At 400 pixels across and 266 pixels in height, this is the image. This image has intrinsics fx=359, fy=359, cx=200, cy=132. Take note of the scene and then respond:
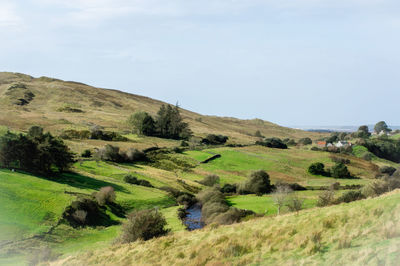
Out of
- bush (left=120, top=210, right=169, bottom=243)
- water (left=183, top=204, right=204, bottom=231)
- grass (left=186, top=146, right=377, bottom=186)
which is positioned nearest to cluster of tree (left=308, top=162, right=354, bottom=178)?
grass (left=186, top=146, right=377, bottom=186)

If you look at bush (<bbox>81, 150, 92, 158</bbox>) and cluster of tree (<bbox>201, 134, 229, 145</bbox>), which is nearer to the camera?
bush (<bbox>81, 150, 92, 158</bbox>)

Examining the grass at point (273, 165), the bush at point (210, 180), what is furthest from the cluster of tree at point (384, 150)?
the bush at point (210, 180)

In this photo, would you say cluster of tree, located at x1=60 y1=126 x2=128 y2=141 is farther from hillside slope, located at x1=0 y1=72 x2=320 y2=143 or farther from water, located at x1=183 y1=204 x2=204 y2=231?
water, located at x1=183 y1=204 x2=204 y2=231

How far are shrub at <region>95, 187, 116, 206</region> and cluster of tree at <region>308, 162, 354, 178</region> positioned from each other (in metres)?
56.8

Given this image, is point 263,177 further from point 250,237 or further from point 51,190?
point 250,237

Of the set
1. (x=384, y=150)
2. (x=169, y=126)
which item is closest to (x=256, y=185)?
(x=169, y=126)

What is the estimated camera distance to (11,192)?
39.4m

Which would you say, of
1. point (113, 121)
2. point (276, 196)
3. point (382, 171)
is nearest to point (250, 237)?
point (276, 196)

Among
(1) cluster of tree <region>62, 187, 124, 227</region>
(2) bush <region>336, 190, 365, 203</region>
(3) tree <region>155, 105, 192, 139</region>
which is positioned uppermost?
(3) tree <region>155, 105, 192, 139</region>

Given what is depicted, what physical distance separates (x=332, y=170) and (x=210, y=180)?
1279 inches

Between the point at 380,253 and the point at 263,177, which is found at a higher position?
the point at 380,253

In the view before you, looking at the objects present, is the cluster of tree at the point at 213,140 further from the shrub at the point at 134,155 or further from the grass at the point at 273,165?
the shrub at the point at 134,155

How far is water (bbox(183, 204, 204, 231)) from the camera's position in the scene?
45806mm

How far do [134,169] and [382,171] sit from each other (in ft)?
214
